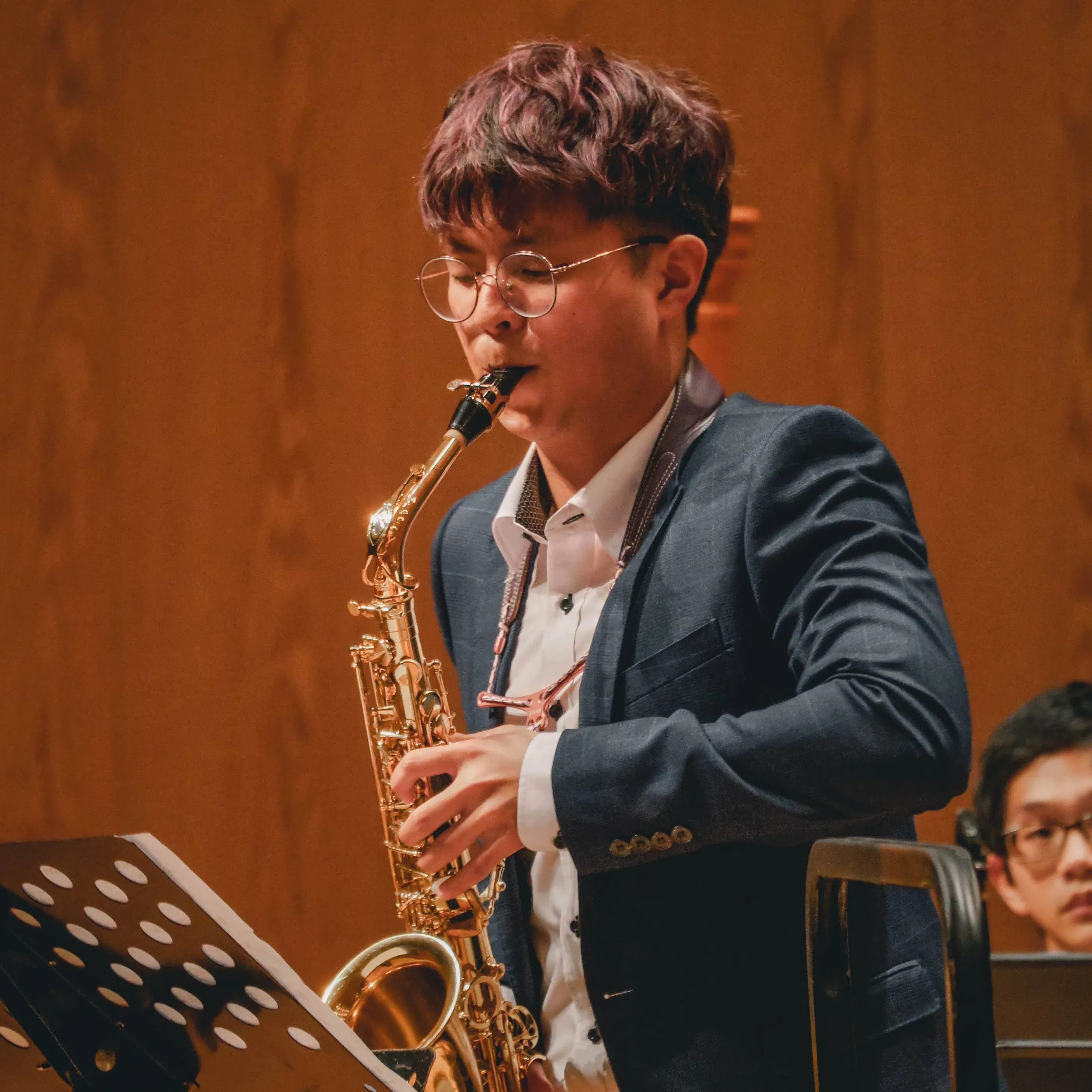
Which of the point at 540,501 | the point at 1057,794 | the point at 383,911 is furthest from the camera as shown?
the point at 383,911

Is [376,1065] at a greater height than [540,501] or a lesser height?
lesser

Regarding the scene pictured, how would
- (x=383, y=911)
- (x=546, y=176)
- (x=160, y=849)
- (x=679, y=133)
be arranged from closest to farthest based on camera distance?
(x=160, y=849), (x=546, y=176), (x=679, y=133), (x=383, y=911)

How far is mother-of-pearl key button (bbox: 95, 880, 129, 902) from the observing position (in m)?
0.96

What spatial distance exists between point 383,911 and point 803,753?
5.38 ft

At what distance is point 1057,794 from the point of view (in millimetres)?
1906

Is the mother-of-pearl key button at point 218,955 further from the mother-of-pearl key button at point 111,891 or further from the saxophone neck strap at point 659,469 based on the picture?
the saxophone neck strap at point 659,469

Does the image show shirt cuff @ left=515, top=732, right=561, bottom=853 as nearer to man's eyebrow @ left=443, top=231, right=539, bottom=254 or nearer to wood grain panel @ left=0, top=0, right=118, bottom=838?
man's eyebrow @ left=443, top=231, right=539, bottom=254

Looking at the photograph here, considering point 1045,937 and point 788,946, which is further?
point 1045,937

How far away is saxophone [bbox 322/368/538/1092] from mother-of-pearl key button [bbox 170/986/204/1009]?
51 centimetres

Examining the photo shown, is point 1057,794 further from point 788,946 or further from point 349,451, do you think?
point 349,451

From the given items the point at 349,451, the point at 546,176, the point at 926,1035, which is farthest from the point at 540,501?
the point at 349,451

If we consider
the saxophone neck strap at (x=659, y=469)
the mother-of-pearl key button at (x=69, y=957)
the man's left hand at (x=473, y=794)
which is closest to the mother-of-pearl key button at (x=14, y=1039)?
the mother-of-pearl key button at (x=69, y=957)

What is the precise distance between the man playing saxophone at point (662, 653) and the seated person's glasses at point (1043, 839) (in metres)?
0.52

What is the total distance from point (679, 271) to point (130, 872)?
3.24ft
